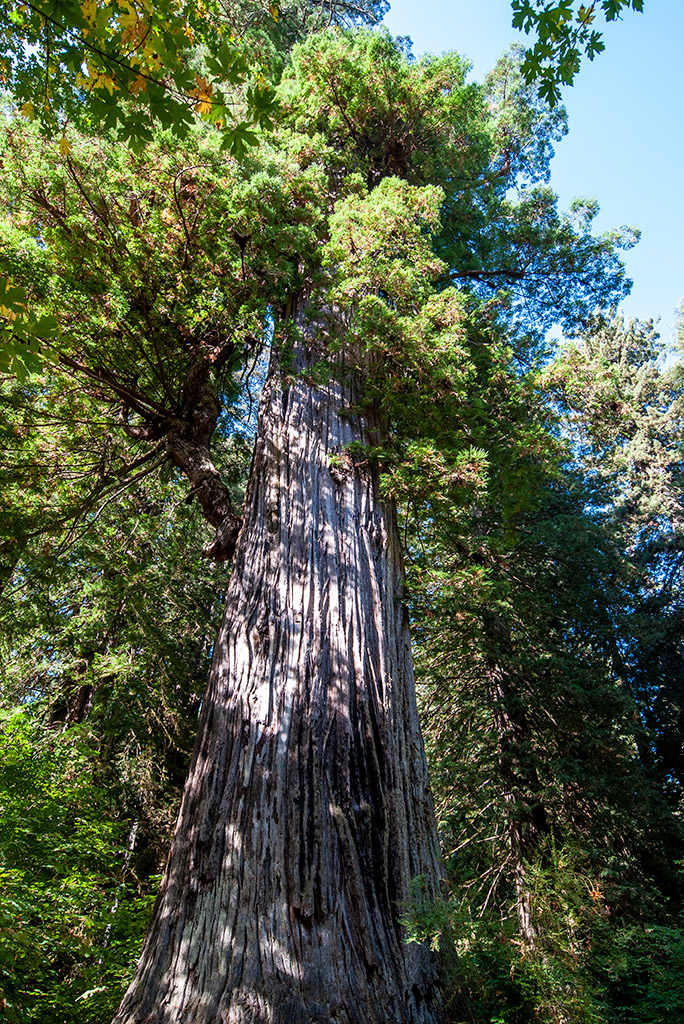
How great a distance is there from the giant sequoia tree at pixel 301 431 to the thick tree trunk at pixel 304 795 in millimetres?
10

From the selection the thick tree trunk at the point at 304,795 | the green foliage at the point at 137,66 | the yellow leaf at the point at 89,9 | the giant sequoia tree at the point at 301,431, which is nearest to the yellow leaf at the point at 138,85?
the green foliage at the point at 137,66

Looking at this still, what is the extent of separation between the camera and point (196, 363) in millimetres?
5500

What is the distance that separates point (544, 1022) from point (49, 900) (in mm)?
3479

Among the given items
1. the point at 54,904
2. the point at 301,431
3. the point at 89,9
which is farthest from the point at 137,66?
the point at 54,904

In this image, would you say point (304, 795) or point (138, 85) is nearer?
point (138, 85)

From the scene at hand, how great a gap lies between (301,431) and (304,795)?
8.26 feet

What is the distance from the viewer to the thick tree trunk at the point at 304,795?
219 centimetres

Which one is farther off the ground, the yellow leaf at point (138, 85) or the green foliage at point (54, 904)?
the yellow leaf at point (138, 85)

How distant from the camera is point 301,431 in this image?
437cm

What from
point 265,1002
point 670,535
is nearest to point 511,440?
point 265,1002

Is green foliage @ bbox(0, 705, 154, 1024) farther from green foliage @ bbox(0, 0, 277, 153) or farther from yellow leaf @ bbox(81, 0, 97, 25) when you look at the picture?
yellow leaf @ bbox(81, 0, 97, 25)

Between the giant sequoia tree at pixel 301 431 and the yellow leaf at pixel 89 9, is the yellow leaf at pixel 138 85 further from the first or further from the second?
the giant sequoia tree at pixel 301 431

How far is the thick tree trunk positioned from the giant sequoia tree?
0.03ft

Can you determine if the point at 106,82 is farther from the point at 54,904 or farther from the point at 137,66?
the point at 54,904
